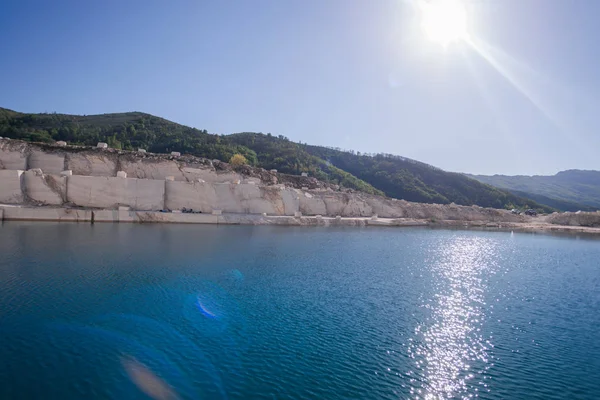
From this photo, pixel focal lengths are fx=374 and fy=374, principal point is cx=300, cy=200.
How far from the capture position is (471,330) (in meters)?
9.48

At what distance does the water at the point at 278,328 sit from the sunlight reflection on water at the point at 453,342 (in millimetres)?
45

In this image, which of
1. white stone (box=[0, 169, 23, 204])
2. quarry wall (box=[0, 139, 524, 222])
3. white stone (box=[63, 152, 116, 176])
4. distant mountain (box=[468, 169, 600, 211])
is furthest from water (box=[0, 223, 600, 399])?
distant mountain (box=[468, 169, 600, 211])

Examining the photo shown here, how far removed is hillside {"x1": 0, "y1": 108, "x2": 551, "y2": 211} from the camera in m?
52.5

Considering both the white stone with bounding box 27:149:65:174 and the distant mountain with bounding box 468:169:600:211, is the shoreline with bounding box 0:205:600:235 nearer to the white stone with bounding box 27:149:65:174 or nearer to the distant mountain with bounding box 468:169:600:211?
the white stone with bounding box 27:149:65:174

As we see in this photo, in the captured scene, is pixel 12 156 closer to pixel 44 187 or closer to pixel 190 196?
pixel 44 187

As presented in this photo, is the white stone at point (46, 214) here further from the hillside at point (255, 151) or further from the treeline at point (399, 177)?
the treeline at point (399, 177)

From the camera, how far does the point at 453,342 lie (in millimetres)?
8648

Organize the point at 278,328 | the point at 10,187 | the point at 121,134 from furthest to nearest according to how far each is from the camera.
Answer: the point at 121,134 < the point at 10,187 < the point at 278,328

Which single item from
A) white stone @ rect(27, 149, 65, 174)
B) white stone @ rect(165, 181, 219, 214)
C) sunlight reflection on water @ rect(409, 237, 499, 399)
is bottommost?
sunlight reflection on water @ rect(409, 237, 499, 399)

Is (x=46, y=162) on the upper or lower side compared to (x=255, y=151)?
lower

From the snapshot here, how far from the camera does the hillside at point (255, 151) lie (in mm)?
52500

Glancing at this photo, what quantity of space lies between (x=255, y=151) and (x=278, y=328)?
64.3 meters

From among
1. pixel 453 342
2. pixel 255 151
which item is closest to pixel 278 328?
pixel 453 342

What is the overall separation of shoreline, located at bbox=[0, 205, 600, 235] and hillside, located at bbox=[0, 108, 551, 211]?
58.9 ft
